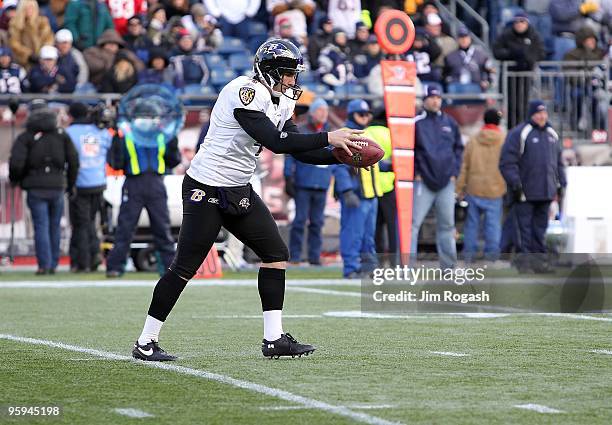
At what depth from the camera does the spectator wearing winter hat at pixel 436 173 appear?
16484mm

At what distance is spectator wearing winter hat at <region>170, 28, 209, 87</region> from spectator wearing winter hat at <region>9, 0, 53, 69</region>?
6.00 feet

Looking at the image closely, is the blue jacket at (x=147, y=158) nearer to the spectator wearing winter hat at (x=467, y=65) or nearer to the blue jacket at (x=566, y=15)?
the spectator wearing winter hat at (x=467, y=65)

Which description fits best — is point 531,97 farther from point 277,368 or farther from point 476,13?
point 277,368

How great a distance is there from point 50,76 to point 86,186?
238cm

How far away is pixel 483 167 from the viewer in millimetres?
19172

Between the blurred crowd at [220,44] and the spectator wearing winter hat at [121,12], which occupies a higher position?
the spectator wearing winter hat at [121,12]

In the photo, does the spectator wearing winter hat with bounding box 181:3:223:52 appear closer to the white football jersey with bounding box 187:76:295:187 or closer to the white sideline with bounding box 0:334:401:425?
the white sideline with bounding box 0:334:401:425

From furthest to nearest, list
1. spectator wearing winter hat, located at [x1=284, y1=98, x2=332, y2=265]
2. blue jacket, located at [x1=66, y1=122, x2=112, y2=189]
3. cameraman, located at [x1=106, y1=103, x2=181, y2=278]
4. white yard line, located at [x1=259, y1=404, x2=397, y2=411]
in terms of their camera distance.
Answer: blue jacket, located at [x1=66, y1=122, x2=112, y2=189], spectator wearing winter hat, located at [x1=284, y1=98, x2=332, y2=265], cameraman, located at [x1=106, y1=103, x2=181, y2=278], white yard line, located at [x1=259, y1=404, x2=397, y2=411]

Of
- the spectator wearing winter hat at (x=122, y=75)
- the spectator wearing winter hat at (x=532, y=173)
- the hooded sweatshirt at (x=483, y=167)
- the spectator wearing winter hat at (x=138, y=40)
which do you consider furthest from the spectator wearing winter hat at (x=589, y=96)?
the spectator wearing winter hat at (x=122, y=75)

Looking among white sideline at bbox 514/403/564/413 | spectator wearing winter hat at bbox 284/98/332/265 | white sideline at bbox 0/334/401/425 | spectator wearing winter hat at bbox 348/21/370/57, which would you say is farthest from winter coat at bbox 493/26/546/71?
white sideline at bbox 514/403/564/413

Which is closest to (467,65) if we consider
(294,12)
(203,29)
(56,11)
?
(294,12)

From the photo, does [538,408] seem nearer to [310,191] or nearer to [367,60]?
[310,191]

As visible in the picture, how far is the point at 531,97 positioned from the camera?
22656mm

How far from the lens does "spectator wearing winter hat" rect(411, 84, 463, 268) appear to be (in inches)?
649
